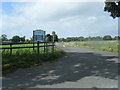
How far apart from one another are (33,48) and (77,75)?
21.8 ft

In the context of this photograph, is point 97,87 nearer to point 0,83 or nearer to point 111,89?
point 111,89

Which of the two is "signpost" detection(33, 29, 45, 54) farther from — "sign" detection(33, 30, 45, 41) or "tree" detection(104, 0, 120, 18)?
"tree" detection(104, 0, 120, 18)

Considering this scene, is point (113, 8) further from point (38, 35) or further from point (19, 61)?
point (19, 61)

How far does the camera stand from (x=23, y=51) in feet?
41.2

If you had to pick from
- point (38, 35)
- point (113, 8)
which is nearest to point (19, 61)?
point (38, 35)

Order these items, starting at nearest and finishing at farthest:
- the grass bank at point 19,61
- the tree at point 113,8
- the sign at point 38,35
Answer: the grass bank at point 19,61 → the sign at point 38,35 → the tree at point 113,8

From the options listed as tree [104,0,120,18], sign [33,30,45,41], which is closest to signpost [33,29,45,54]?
sign [33,30,45,41]

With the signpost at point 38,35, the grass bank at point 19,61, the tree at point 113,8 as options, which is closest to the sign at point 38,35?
the signpost at point 38,35

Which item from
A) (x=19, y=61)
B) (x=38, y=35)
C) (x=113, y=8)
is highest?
(x=113, y=8)

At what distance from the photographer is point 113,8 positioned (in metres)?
16.0

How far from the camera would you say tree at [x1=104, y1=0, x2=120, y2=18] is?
15744 millimetres

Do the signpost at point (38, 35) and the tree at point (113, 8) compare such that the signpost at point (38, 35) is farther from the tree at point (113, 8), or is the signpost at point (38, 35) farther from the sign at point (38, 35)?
the tree at point (113, 8)

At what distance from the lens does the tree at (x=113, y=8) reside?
15.7m

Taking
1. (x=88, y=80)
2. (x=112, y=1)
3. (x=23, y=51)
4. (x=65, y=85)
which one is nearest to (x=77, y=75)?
(x=88, y=80)
